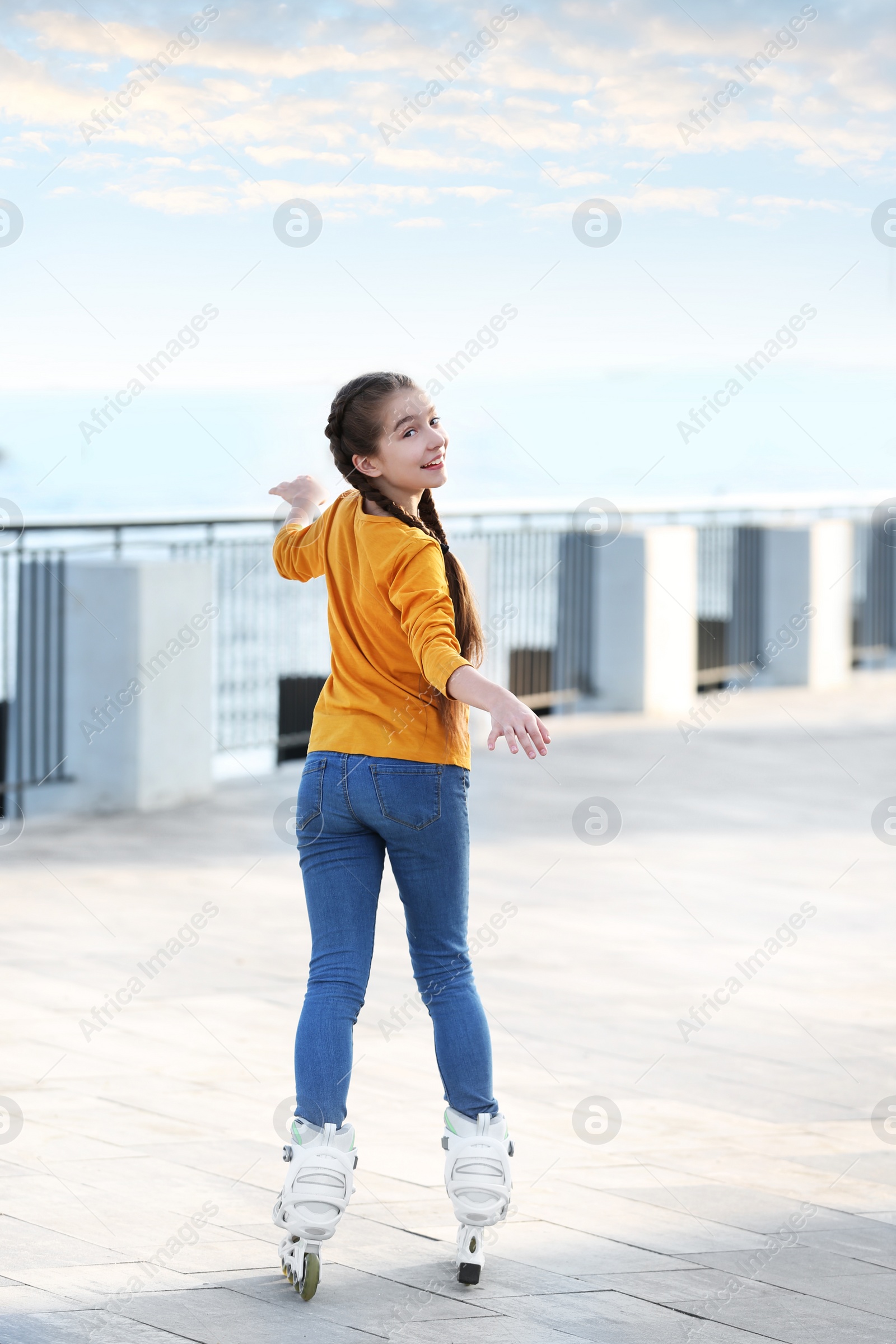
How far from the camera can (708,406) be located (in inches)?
417

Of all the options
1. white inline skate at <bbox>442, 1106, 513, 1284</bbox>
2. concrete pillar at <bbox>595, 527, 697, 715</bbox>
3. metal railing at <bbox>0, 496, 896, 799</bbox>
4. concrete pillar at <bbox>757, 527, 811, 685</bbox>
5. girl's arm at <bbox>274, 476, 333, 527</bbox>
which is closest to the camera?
white inline skate at <bbox>442, 1106, 513, 1284</bbox>

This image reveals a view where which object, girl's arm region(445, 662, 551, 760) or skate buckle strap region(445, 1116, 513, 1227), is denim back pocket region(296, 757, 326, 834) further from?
skate buckle strap region(445, 1116, 513, 1227)

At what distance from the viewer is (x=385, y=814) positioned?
9.66 feet

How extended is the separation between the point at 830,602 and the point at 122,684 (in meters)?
9.00

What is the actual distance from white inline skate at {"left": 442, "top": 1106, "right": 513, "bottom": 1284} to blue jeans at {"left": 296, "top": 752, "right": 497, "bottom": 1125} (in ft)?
0.12

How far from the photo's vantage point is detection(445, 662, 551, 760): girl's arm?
268cm

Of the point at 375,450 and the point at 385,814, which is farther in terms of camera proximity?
the point at 375,450

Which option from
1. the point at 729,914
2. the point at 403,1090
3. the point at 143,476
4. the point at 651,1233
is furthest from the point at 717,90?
the point at 143,476

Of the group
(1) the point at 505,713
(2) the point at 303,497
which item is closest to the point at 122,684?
(2) the point at 303,497

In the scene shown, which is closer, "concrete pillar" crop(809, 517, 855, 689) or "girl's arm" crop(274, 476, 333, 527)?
"girl's arm" crop(274, 476, 333, 527)

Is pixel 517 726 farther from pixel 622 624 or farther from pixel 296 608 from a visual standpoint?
pixel 622 624

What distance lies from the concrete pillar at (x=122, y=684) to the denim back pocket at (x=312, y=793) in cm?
567

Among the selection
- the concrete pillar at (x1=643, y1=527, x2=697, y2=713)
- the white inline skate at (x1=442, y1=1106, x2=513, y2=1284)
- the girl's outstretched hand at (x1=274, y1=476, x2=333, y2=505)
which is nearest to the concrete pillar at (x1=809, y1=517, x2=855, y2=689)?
the concrete pillar at (x1=643, y1=527, x2=697, y2=713)

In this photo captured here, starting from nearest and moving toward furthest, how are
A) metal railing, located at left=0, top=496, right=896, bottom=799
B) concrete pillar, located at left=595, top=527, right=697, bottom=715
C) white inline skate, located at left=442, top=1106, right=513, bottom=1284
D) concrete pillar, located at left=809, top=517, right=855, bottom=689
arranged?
white inline skate, located at left=442, top=1106, right=513, bottom=1284, metal railing, located at left=0, top=496, right=896, bottom=799, concrete pillar, located at left=595, top=527, right=697, bottom=715, concrete pillar, located at left=809, top=517, right=855, bottom=689
